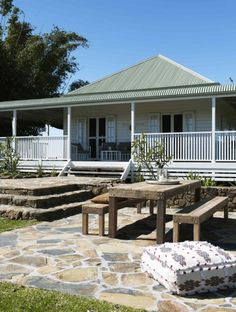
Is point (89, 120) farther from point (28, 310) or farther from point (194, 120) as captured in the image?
point (28, 310)

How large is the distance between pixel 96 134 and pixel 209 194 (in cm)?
895

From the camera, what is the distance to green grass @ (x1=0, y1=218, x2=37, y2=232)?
8.12 m

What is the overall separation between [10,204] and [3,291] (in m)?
5.81

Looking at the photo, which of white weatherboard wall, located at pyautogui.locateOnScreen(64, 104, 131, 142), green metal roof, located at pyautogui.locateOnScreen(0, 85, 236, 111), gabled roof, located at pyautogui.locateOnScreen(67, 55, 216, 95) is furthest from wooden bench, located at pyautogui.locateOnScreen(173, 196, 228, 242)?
gabled roof, located at pyautogui.locateOnScreen(67, 55, 216, 95)

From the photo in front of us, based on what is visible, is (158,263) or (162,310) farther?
(158,263)

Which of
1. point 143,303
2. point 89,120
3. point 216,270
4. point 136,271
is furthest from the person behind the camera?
point 89,120

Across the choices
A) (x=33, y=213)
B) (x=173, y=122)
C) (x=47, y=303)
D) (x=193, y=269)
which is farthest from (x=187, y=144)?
(x=47, y=303)

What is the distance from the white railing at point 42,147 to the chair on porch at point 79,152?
1403 mm

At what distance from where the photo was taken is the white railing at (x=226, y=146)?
1364cm

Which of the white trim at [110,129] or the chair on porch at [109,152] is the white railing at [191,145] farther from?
the white trim at [110,129]

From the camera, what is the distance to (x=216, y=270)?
4.62 m

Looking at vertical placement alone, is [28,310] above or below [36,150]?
below

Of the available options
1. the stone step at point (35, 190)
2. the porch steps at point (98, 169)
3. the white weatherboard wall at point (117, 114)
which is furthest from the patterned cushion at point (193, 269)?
the white weatherboard wall at point (117, 114)

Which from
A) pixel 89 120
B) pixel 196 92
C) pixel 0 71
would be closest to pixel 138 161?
pixel 196 92
